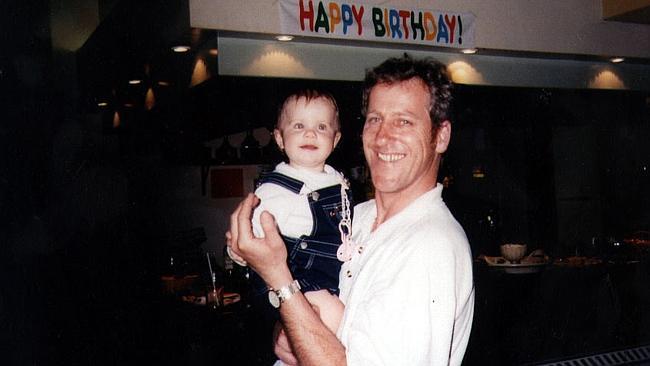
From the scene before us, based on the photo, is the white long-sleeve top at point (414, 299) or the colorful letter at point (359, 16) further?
the colorful letter at point (359, 16)

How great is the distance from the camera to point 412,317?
4.63 feet

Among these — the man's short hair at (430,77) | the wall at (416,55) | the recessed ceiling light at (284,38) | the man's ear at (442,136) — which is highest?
the recessed ceiling light at (284,38)

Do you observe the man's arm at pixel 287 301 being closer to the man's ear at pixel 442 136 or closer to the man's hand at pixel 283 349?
the man's hand at pixel 283 349

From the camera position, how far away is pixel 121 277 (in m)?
4.88

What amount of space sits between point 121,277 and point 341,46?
254 centimetres

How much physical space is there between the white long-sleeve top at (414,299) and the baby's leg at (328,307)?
0.30 ft

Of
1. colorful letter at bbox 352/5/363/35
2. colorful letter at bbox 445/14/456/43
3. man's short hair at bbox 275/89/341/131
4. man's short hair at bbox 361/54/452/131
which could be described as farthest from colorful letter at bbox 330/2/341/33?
man's short hair at bbox 361/54/452/131

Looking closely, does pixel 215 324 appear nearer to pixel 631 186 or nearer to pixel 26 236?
pixel 26 236

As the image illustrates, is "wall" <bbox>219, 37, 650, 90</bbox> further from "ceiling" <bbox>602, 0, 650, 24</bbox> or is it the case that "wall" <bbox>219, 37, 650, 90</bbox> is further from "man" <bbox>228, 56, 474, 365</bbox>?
"man" <bbox>228, 56, 474, 365</bbox>

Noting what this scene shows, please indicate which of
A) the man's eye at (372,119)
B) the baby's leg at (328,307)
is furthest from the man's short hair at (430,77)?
the baby's leg at (328,307)

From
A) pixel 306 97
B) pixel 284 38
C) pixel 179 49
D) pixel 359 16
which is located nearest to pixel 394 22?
pixel 359 16

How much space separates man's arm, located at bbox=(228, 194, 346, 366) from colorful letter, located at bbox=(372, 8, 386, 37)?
3101 mm

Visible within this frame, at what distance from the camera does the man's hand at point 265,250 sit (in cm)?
162

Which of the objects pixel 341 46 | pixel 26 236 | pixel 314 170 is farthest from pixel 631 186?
pixel 26 236
